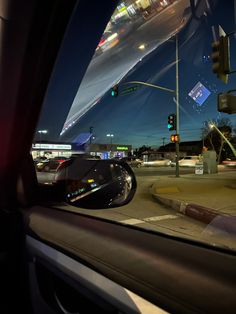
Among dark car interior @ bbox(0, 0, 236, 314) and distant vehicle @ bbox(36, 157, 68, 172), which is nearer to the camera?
dark car interior @ bbox(0, 0, 236, 314)

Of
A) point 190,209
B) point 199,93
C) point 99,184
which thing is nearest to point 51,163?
point 99,184

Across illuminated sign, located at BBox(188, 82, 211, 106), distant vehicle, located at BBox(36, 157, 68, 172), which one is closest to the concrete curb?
distant vehicle, located at BBox(36, 157, 68, 172)

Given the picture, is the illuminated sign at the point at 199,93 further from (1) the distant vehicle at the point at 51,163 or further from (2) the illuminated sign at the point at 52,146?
(1) the distant vehicle at the point at 51,163

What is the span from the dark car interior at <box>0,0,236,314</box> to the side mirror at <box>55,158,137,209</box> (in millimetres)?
139

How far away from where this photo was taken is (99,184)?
2.20 m

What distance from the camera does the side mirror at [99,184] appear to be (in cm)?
Result: 215

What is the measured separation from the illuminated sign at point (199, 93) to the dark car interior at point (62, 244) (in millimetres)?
598

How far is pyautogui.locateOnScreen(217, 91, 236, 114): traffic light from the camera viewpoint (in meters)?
2.33

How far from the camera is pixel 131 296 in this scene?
1343 mm

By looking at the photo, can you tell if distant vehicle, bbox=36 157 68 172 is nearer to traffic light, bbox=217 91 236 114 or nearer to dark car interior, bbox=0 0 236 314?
dark car interior, bbox=0 0 236 314

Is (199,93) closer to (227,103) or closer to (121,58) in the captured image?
(121,58)

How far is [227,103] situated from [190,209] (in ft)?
22.3

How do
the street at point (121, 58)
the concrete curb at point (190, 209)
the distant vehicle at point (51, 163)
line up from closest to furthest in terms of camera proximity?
the street at point (121, 58) → the distant vehicle at point (51, 163) → the concrete curb at point (190, 209)

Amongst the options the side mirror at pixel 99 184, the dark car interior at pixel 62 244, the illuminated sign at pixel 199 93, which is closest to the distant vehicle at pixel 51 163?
the dark car interior at pixel 62 244
